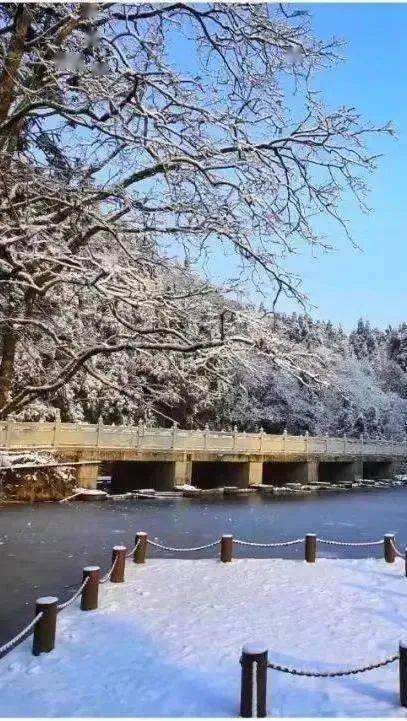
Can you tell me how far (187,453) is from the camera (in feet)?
112

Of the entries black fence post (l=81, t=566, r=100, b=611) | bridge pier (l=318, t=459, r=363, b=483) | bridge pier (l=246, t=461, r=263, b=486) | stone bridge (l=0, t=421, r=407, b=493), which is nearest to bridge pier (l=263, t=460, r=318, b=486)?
stone bridge (l=0, t=421, r=407, b=493)

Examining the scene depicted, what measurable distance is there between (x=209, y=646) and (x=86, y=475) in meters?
22.6

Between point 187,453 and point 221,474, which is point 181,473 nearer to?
point 187,453

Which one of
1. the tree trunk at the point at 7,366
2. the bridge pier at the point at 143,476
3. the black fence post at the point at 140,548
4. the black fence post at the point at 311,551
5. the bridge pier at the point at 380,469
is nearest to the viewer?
the tree trunk at the point at 7,366

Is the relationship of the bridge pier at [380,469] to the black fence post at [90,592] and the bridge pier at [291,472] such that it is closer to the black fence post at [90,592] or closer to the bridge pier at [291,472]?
the bridge pier at [291,472]

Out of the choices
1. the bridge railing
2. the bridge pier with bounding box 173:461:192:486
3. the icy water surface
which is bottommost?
the icy water surface

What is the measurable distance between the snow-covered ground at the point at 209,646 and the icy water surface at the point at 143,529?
1999 mm

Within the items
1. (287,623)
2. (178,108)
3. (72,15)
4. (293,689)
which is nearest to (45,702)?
(293,689)

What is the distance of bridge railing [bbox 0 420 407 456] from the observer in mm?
26547

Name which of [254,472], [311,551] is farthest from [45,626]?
[254,472]

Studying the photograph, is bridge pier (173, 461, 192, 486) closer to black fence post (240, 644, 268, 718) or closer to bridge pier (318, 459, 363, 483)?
bridge pier (318, 459, 363, 483)

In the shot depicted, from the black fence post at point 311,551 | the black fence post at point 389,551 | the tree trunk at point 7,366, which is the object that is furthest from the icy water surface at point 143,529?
the tree trunk at point 7,366

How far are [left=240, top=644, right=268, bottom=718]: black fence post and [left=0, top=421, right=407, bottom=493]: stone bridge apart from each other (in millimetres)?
20144

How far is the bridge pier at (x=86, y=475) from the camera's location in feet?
94.2
